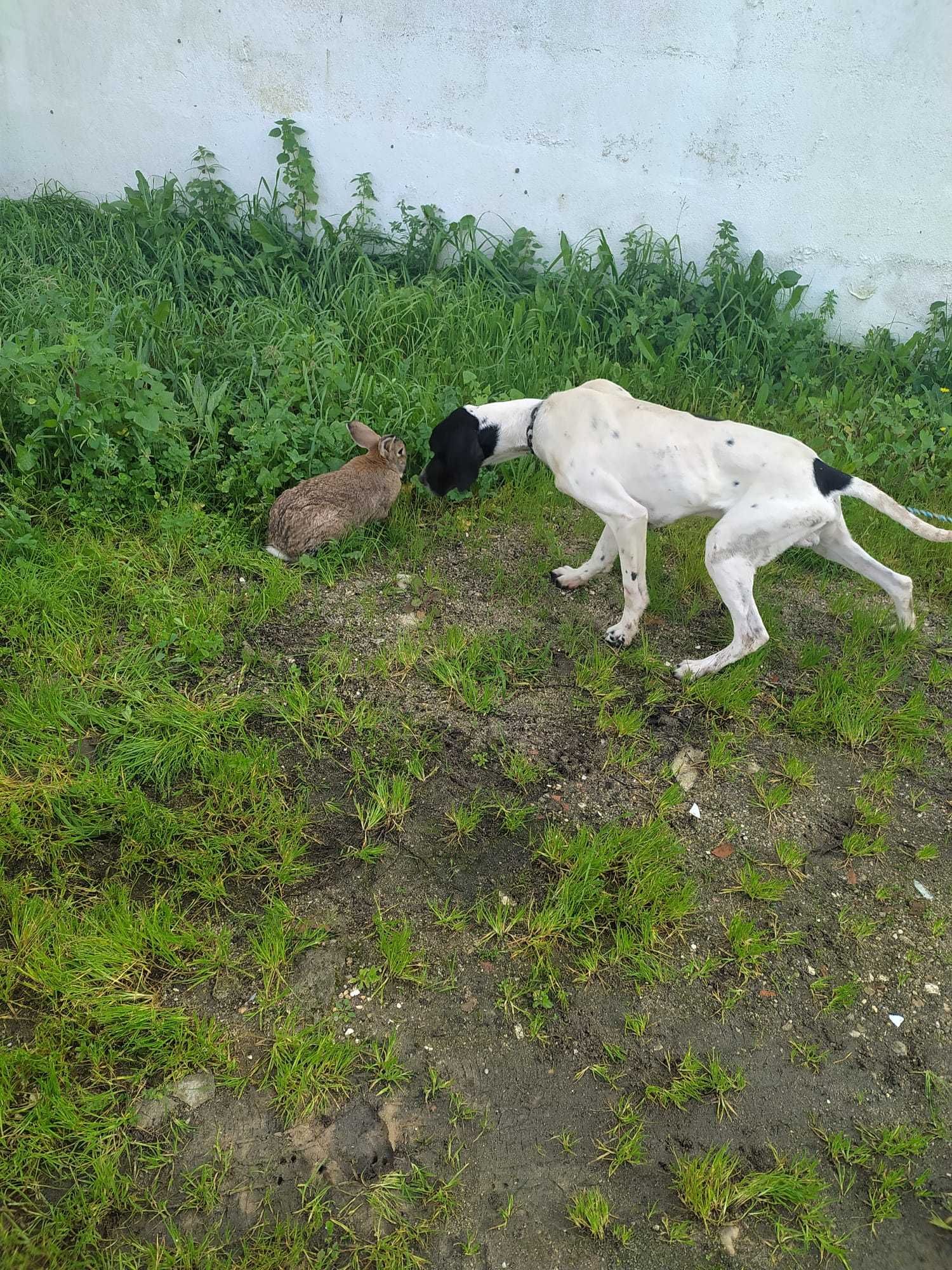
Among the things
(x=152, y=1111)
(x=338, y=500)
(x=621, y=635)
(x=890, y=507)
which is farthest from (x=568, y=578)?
(x=152, y=1111)

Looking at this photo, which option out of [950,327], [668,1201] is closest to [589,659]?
[668,1201]

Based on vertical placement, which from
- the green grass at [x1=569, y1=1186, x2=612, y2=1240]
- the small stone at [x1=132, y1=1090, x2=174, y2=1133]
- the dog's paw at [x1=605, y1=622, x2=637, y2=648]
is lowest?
the green grass at [x1=569, y1=1186, x2=612, y2=1240]

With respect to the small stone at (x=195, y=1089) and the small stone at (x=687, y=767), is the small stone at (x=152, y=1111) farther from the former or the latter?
the small stone at (x=687, y=767)

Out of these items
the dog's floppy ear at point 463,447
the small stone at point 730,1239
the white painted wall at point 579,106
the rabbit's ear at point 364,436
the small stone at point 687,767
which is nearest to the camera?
the small stone at point 730,1239

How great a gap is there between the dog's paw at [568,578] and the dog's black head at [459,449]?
642 mm

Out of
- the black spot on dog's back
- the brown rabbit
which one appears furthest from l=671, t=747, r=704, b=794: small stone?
the brown rabbit

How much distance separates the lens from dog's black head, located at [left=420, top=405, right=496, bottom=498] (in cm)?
431

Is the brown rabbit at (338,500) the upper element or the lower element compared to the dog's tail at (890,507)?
lower

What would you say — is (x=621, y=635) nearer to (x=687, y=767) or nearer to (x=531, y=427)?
(x=687, y=767)

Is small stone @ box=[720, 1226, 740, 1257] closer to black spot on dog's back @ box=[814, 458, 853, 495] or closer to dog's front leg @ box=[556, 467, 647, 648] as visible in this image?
dog's front leg @ box=[556, 467, 647, 648]

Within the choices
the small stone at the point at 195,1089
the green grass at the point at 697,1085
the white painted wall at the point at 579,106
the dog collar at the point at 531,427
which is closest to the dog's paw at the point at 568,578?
the dog collar at the point at 531,427

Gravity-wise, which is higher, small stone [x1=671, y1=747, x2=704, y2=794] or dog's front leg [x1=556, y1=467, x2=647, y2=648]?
dog's front leg [x1=556, y1=467, x2=647, y2=648]

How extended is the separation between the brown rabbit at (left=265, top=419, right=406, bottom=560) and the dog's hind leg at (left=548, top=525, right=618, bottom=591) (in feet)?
3.08

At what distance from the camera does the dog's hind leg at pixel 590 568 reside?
4.40 metres
